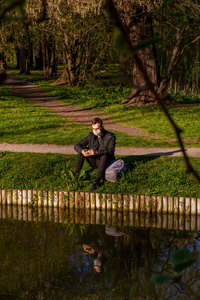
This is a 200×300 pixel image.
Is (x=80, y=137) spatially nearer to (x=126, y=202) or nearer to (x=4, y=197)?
(x=4, y=197)

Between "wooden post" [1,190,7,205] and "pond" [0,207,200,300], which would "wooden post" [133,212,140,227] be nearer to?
"pond" [0,207,200,300]

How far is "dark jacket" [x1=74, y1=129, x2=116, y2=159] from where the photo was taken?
7918mm

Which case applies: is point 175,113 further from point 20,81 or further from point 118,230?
point 20,81

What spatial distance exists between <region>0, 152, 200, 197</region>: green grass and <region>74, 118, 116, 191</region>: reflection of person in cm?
24

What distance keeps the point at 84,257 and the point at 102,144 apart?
2.68 metres

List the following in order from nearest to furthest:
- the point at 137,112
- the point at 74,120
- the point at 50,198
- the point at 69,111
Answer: the point at 50,198 → the point at 74,120 → the point at 137,112 → the point at 69,111

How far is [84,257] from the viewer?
5832 mm

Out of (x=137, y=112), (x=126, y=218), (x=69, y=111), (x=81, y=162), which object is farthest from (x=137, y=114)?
(x=126, y=218)

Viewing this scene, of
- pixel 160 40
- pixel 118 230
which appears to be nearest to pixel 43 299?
pixel 118 230

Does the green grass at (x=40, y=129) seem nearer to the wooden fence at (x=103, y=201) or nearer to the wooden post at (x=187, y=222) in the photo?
the wooden fence at (x=103, y=201)

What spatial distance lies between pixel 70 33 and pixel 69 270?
17.8 m

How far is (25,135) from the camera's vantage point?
1255 centimetres

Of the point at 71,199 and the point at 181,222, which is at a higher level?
the point at 71,199

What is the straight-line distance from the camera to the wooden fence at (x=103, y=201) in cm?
731
